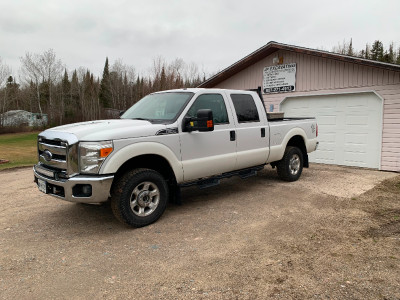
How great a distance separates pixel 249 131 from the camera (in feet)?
19.6

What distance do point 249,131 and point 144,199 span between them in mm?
2517

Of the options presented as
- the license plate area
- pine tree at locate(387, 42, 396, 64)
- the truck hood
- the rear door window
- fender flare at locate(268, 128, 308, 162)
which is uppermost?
pine tree at locate(387, 42, 396, 64)

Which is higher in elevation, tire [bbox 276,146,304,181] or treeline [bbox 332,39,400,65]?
treeline [bbox 332,39,400,65]

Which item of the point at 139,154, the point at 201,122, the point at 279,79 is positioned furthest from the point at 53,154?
the point at 279,79

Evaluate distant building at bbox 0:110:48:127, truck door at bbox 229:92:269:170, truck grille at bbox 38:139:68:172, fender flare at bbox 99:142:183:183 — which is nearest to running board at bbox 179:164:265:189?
truck door at bbox 229:92:269:170

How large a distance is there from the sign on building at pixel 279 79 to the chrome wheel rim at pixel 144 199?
8099 millimetres

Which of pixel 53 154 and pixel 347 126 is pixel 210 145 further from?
pixel 347 126

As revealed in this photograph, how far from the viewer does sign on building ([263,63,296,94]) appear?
1105cm

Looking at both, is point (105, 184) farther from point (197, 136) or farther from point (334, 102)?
point (334, 102)

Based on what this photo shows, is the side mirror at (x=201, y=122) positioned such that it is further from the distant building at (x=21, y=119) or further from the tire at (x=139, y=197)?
the distant building at (x=21, y=119)

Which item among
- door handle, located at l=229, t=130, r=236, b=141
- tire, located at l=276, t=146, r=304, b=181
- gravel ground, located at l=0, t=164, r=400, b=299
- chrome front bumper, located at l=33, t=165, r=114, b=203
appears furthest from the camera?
tire, located at l=276, t=146, r=304, b=181

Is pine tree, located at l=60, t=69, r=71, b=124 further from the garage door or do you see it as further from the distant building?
the garage door

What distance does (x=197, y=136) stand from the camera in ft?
16.6

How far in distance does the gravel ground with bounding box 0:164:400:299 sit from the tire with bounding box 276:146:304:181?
100cm
